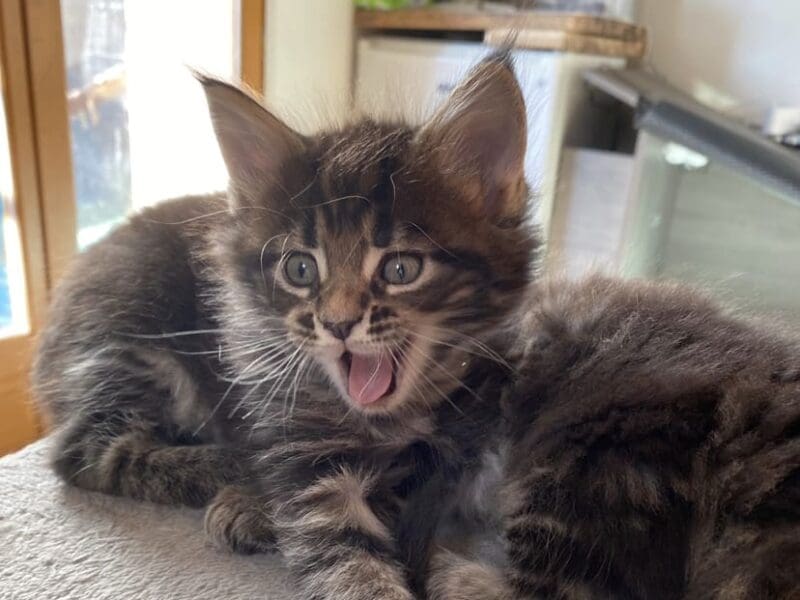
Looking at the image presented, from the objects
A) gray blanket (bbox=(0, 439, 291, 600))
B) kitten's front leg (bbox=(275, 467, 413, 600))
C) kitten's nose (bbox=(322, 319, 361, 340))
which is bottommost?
gray blanket (bbox=(0, 439, 291, 600))

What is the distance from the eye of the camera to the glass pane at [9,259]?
1.67 meters

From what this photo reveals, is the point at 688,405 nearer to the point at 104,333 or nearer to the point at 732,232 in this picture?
the point at 104,333

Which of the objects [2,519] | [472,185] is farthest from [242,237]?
[2,519]

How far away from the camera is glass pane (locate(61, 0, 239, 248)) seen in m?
1.96

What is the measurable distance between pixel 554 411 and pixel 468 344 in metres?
0.16

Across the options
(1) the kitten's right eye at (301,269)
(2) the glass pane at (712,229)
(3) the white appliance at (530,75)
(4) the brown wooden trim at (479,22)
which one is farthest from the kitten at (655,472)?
(4) the brown wooden trim at (479,22)

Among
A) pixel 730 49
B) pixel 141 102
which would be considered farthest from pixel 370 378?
pixel 730 49

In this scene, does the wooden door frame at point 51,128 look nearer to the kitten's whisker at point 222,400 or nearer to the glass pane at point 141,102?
the glass pane at point 141,102

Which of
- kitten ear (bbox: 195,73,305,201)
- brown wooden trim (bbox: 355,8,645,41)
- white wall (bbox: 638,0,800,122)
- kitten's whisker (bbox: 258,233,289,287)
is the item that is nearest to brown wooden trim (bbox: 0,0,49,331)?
kitten ear (bbox: 195,73,305,201)

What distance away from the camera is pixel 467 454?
106cm

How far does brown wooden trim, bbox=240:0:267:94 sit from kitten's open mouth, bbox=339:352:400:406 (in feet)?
4.53

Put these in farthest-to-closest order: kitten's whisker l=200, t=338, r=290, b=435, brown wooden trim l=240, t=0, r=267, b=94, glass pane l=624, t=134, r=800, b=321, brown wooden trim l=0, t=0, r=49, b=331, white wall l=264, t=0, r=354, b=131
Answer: white wall l=264, t=0, r=354, b=131 < brown wooden trim l=240, t=0, r=267, b=94 < glass pane l=624, t=134, r=800, b=321 < brown wooden trim l=0, t=0, r=49, b=331 < kitten's whisker l=200, t=338, r=290, b=435

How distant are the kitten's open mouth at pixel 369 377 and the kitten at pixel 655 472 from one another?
18 cm

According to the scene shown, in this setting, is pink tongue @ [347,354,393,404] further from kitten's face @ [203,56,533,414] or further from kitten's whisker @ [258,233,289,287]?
kitten's whisker @ [258,233,289,287]
